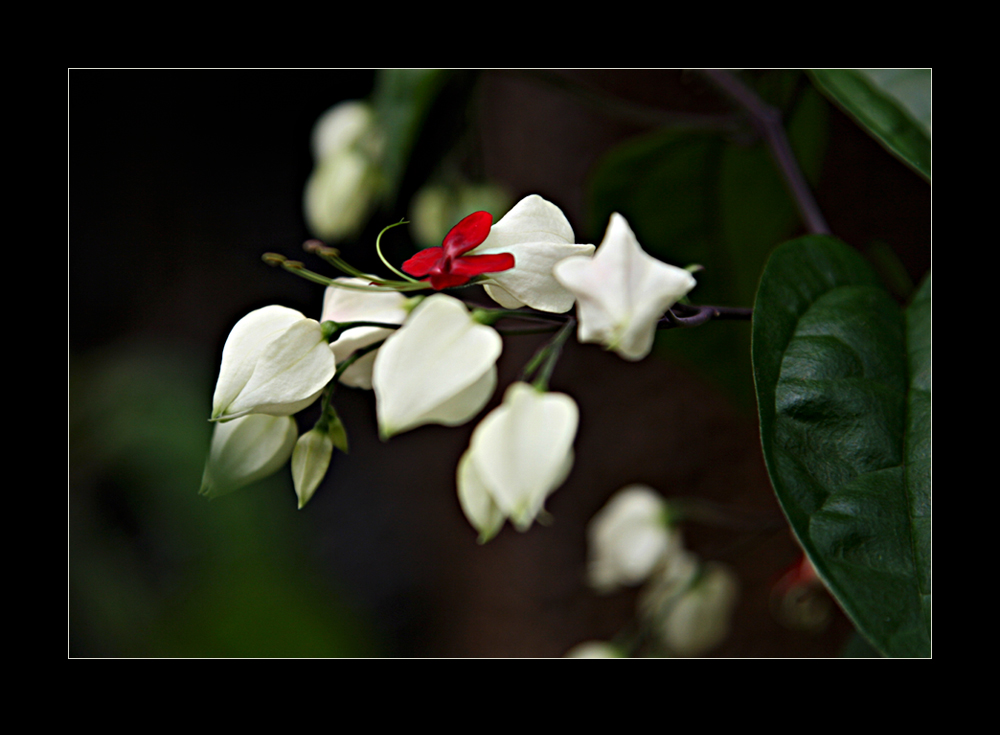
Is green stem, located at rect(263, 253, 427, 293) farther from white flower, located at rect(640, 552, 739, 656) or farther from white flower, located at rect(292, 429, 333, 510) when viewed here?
white flower, located at rect(640, 552, 739, 656)

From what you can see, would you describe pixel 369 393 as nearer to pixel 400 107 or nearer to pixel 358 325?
pixel 400 107

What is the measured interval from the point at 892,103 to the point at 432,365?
309mm

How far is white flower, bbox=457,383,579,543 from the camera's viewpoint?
0.72ft

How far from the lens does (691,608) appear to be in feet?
2.05

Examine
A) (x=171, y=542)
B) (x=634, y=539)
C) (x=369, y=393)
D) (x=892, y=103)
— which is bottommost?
(x=171, y=542)

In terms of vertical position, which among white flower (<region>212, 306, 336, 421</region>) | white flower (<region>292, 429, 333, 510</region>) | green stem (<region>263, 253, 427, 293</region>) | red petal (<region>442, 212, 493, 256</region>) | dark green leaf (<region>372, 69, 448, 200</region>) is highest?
dark green leaf (<region>372, 69, 448, 200</region>)

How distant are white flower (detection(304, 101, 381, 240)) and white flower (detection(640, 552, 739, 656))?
1.44ft

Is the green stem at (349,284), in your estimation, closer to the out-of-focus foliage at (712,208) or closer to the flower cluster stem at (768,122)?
the flower cluster stem at (768,122)

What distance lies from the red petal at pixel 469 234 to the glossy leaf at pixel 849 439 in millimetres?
110

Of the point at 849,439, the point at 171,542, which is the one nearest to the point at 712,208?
the point at 849,439

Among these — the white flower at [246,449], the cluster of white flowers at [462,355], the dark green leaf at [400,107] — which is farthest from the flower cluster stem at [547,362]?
the dark green leaf at [400,107]

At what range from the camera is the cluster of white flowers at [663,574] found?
0.62m

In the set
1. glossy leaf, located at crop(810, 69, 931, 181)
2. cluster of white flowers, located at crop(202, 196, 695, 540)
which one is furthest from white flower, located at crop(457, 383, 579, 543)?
glossy leaf, located at crop(810, 69, 931, 181)
